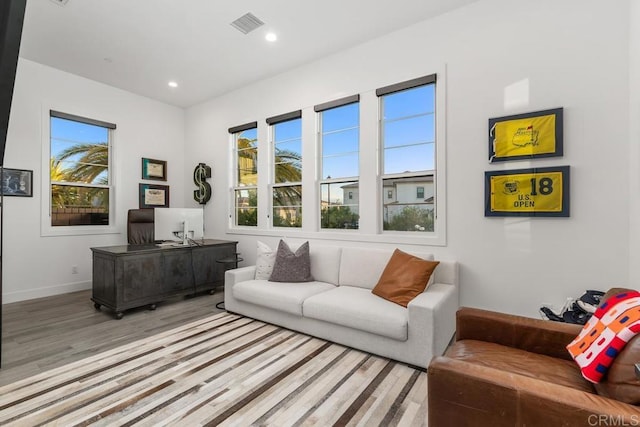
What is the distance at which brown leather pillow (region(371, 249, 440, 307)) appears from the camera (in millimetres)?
2639

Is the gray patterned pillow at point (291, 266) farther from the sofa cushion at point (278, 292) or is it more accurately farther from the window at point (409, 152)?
the window at point (409, 152)

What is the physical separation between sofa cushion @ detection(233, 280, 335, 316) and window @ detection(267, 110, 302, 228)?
50.9 inches

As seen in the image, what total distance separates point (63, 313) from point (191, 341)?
6.49ft

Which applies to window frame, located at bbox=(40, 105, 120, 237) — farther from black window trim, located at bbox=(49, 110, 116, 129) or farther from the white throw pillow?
the white throw pillow

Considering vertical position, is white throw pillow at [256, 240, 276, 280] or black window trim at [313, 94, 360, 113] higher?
black window trim at [313, 94, 360, 113]

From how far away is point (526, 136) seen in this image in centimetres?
268

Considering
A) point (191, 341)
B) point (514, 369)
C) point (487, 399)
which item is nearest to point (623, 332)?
point (514, 369)

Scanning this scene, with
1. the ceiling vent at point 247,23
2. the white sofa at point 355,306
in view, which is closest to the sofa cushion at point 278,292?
the white sofa at point 355,306

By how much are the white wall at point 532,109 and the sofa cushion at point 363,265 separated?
594mm

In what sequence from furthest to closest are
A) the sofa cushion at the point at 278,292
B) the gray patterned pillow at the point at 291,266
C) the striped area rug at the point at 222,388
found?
the gray patterned pillow at the point at 291,266
the sofa cushion at the point at 278,292
the striped area rug at the point at 222,388

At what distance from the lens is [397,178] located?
11.6 feet

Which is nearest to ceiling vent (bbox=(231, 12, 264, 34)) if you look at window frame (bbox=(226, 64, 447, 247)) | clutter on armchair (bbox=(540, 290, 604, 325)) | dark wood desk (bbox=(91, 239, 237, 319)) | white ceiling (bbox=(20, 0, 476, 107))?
white ceiling (bbox=(20, 0, 476, 107))

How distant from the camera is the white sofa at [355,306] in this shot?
7.59ft

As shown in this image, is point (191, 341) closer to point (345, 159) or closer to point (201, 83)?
point (345, 159)
